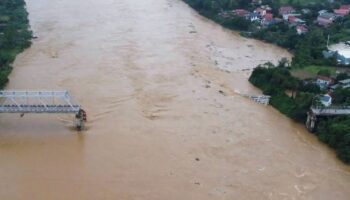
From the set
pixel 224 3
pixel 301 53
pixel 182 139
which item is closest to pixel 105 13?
pixel 224 3

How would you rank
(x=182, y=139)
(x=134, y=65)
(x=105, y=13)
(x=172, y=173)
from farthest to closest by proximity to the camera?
(x=105, y=13) < (x=134, y=65) < (x=182, y=139) < (x=172, y=173)

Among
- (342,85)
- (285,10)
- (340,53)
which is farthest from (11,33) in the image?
(285,10)

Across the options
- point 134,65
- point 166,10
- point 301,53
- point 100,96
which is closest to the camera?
point 100,96

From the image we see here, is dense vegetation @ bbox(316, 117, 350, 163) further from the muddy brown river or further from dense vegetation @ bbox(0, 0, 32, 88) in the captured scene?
dense vegetation @ bbox(0, 0, 32, 88)

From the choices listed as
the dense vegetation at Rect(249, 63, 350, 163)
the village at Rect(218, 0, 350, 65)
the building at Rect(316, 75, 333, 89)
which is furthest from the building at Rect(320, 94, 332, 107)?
the village at Rect(218, 0, 350, 65)

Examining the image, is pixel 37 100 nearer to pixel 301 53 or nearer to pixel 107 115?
pixel 107 115

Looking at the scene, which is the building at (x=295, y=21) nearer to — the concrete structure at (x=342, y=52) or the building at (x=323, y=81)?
the concrete structure at (x=342, y=52)
